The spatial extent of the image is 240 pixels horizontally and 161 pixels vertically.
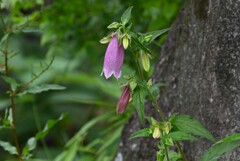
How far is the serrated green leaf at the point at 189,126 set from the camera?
1.72 m

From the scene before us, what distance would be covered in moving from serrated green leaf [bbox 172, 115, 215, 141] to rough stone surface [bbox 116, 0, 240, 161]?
0.23m

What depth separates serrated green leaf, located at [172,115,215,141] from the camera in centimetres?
172

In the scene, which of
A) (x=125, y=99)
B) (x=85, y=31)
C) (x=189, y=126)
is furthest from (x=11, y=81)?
(x=85, y=31)

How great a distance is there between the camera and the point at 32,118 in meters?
4.93

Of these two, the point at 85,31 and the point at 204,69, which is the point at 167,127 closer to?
the point at 204,69

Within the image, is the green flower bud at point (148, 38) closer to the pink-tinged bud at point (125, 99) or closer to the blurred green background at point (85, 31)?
the pink-tinged bud at point (125, 99)

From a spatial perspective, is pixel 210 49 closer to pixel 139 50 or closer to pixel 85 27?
pixel 139 50

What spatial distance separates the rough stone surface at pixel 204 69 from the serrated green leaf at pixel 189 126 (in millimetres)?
227

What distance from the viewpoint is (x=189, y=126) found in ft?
5.70

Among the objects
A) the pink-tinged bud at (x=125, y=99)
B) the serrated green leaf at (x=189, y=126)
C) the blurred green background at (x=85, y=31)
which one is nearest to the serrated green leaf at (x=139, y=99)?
the pink-tinged bud at (x=125, y=99)

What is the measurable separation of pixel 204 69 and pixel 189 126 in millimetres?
367

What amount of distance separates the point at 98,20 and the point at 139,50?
62.3 inches

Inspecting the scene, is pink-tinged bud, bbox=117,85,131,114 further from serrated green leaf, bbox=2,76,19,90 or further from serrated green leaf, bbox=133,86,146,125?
serrated green leaf, bbox=2,76,19,90

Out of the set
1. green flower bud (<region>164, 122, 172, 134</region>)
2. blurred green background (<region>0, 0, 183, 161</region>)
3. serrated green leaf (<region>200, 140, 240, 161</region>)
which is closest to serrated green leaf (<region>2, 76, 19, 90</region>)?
blurred green background (<region>0, 0, 183, 161</region>)
